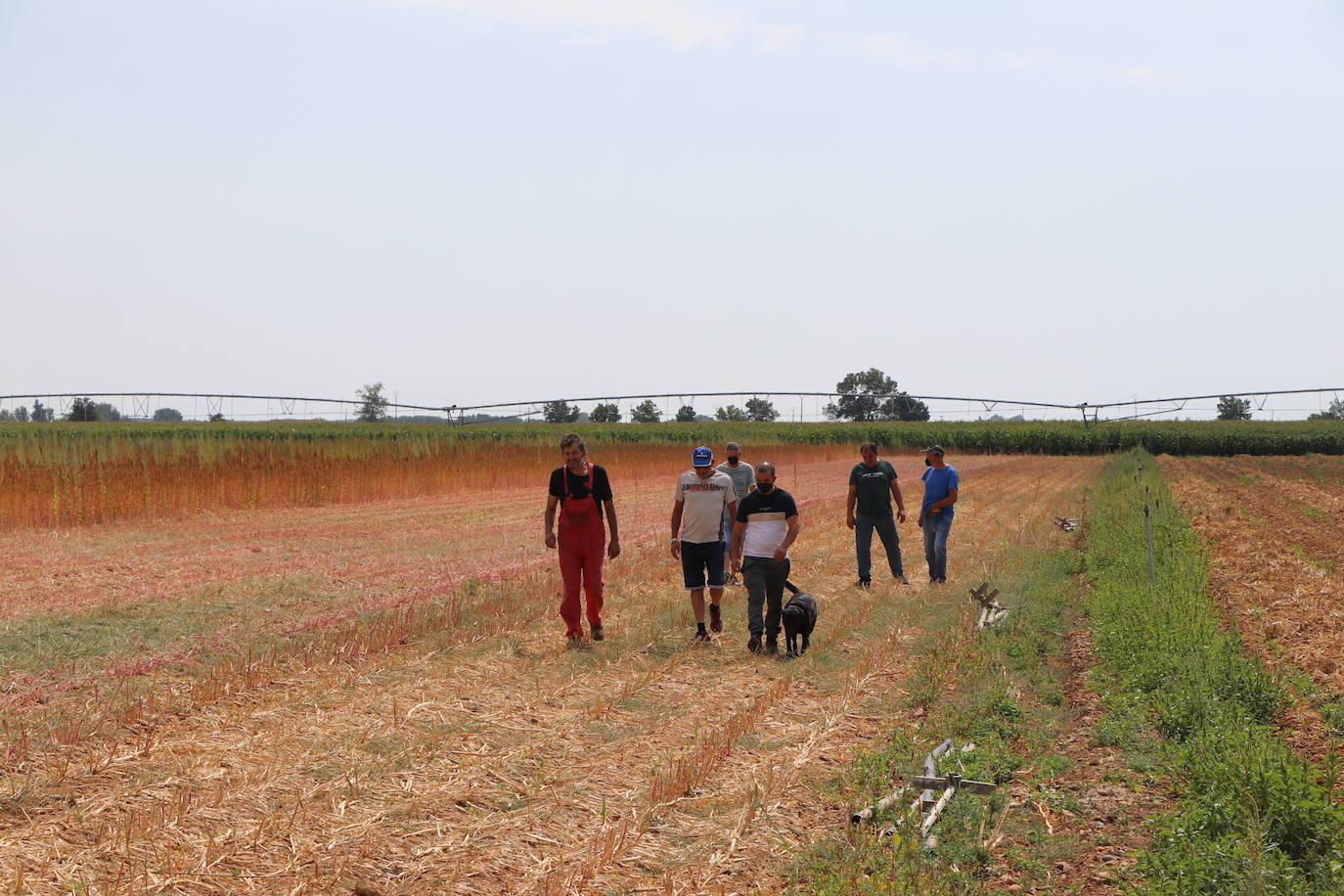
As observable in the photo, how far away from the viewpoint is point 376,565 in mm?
16172

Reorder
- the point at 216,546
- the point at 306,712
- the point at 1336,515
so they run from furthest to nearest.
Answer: the point at 1336,515 < the point at 216,546 < the point at 306,712

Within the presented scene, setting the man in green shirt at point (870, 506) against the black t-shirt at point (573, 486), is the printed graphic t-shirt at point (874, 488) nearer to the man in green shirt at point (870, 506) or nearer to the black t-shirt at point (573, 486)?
the man in green shirt at point (870, 506)

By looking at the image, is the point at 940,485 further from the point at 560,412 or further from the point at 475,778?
the point at 560,412

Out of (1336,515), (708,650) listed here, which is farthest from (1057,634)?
(1336,515)

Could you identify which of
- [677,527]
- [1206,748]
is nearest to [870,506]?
[677,527]

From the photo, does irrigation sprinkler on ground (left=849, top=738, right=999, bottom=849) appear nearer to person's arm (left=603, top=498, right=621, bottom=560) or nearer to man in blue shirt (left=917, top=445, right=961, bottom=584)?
person's arm (left=603, top=498, right=621, bottom=560)

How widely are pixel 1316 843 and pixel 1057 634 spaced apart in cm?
590

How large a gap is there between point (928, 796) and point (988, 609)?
5.88 m

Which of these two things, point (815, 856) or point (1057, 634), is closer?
point (815, 856)

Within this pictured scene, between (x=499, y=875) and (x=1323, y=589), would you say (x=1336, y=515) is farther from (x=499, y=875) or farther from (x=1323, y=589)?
(x=499, y=875)

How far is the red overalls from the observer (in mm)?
10648

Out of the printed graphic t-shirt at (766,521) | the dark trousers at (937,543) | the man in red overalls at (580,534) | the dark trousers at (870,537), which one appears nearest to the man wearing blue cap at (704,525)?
the printed graphic t-shirt at (766,521)

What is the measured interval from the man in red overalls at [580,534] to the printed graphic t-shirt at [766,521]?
1241mm

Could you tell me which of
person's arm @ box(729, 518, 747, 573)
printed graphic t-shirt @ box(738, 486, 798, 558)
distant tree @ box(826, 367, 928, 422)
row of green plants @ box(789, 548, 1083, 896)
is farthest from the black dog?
distant tree @ box(826, 367, 928, 422)
